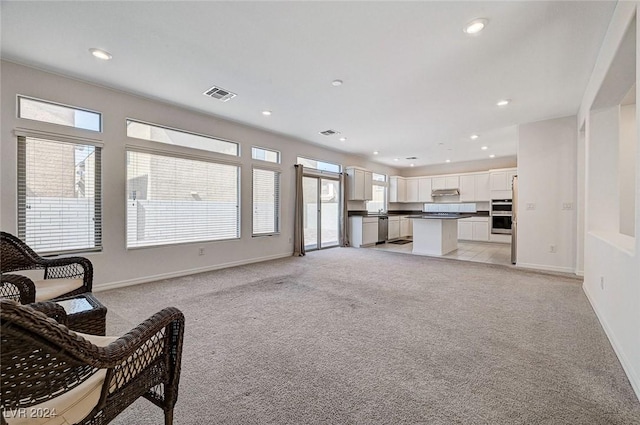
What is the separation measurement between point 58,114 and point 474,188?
33.1 ft

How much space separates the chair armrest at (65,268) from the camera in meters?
2.43

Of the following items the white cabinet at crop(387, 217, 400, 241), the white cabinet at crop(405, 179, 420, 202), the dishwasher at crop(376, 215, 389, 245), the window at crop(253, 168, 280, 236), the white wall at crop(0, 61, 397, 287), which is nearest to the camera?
the white wall at crop(0, 61, 397, 287)

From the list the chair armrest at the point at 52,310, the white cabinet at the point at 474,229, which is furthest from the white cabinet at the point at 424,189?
the chair armrest at the point at 52,310

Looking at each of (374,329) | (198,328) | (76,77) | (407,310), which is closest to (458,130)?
(407,310)

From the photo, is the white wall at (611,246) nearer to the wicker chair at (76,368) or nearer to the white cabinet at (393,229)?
the wicker chair at (76,368)

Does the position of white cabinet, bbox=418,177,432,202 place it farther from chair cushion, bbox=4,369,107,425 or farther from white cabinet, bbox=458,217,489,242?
chair cushion, bbox=4,369,107,425

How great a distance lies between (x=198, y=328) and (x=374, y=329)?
5.41ft

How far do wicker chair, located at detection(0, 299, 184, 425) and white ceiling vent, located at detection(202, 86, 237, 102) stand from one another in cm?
342

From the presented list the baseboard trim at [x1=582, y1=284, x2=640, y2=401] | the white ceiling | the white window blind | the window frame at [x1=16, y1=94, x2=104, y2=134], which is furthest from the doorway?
the baseboard trim at [x1=582, y1=284, x2=640, y2=401]

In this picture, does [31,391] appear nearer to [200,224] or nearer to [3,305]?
[3,305]

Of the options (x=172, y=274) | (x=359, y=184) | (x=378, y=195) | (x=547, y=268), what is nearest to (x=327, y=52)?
(x=172, y=274)

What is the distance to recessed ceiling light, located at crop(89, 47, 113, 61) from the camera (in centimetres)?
285

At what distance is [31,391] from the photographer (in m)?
0.81

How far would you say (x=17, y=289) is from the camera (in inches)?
78.1
